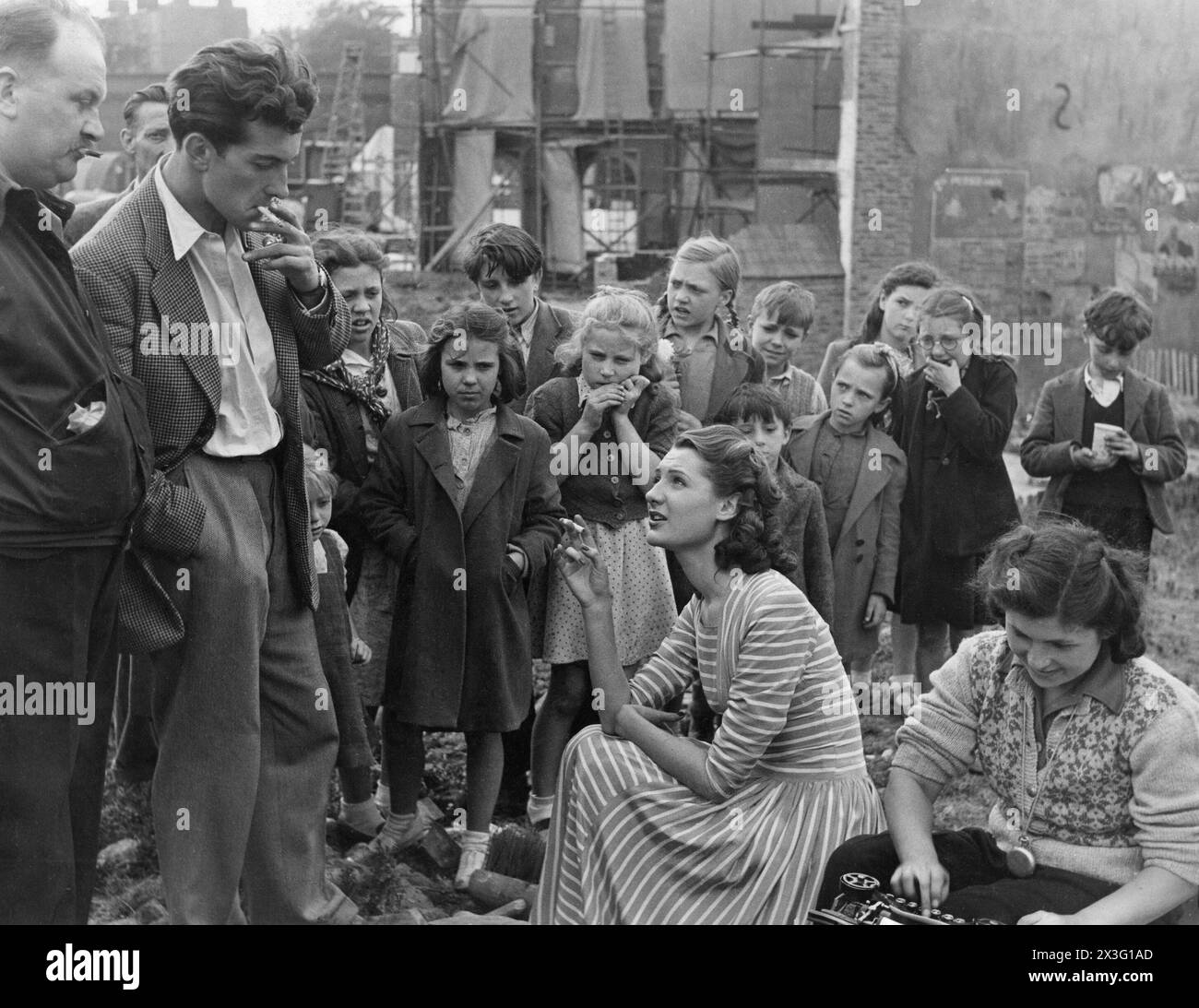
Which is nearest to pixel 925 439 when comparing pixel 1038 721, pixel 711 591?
pixel 711 591

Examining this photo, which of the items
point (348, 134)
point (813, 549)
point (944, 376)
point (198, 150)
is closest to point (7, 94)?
point (198, 150)

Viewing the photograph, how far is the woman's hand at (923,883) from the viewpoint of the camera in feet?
11.1

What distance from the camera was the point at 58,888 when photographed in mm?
3289

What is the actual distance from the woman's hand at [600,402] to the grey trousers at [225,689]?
1635 millimetres

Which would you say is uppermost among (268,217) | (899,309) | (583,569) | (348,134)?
(348,134)

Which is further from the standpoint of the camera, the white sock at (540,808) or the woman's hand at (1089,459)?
the woman's hand at (1089,459)

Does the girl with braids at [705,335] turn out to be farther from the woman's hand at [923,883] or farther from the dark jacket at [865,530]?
the woman's hand at [923,883]

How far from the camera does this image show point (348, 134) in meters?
26.9

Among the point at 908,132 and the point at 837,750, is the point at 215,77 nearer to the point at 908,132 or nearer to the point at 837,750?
the point at 837,750

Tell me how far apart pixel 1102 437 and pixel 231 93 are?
4.32 meters

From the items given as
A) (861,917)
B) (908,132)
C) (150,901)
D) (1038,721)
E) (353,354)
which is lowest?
(150,901)

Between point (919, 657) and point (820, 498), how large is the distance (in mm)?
1167

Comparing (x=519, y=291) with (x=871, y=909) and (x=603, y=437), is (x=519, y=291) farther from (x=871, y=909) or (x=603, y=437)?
(x=871, y=909)
